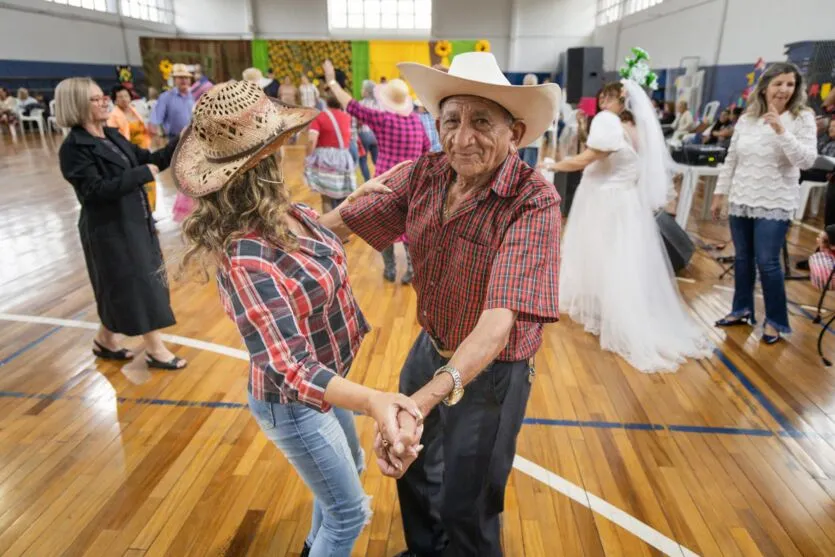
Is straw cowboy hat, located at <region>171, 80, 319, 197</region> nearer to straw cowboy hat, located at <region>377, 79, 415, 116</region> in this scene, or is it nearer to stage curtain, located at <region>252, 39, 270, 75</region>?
straw cowboy hat, located at <region>377, 79, 415, 116</region>

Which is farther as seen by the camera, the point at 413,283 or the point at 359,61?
the point at 359,61

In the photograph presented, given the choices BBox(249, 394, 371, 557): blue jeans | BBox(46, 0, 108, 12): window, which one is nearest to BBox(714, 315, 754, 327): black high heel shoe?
BBox(249, 394, 371, 557): blue jeans

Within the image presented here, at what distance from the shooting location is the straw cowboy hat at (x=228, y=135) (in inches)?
51.9

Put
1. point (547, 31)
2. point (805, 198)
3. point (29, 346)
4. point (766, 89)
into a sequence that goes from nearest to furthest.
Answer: point (766, 89) < point (29, 346) < point (805, 198) < point (547, 31)

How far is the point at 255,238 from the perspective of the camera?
4.39ft

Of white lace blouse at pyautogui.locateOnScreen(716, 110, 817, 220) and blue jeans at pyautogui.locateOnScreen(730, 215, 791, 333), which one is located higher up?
white lace blouse at pyautogui.locateOnScreen(716, 110, 817, 220)

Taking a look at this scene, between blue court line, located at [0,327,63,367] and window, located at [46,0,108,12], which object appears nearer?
blue court line, located at [0,327,63,367]

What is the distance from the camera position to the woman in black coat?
→ 9.36 feet

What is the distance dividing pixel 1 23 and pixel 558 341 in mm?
20160

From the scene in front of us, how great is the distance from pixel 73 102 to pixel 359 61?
22.3 meters

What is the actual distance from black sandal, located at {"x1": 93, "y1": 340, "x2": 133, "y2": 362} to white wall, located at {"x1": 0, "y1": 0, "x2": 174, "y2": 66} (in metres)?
18.1

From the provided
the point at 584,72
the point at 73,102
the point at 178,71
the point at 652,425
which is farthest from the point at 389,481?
the point at 584,72

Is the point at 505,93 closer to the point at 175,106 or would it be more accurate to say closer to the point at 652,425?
the point at 652,425

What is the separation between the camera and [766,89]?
11.6 ft
